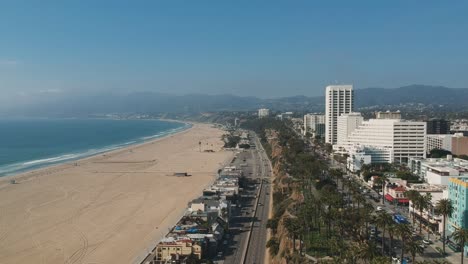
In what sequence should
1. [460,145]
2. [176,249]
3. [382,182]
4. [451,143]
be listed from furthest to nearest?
1. [451,143]
2. [460,145]
3. [382,182]
4. [176,249]

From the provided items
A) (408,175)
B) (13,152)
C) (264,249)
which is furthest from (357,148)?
(13,152)

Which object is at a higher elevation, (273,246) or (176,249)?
(176,249)

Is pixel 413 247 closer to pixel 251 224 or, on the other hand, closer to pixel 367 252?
pixel 367 252

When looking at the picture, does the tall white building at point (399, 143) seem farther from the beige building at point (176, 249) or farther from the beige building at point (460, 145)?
the beige building at point (176, 249)

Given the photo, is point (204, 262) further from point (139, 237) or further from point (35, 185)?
point (35, 185)

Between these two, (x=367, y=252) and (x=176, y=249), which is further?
(x=176, y=249)

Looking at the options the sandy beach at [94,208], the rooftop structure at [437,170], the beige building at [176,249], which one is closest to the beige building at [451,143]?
the rooftop structure at [437,170]

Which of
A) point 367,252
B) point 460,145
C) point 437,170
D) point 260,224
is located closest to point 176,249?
point 260,224
